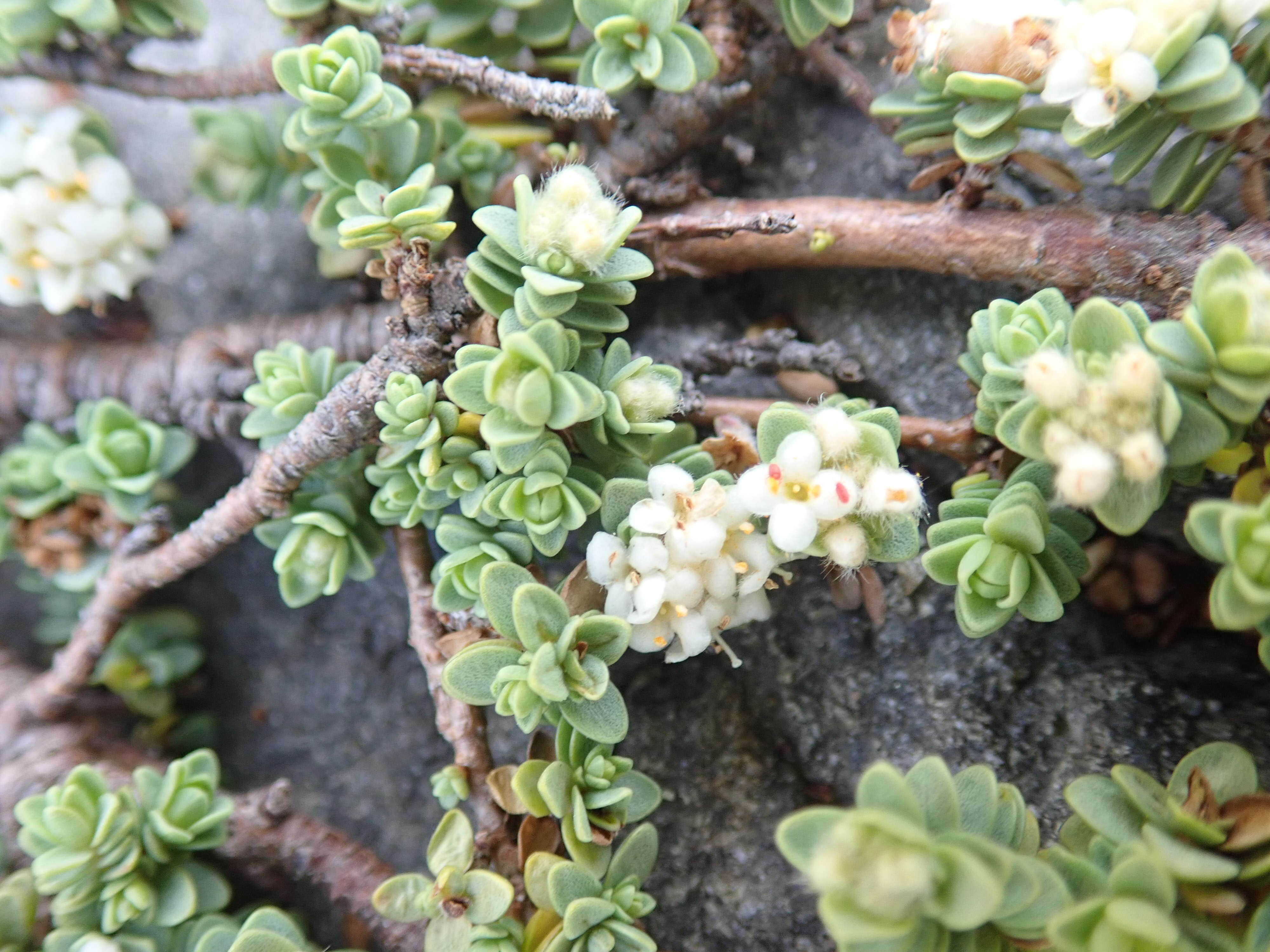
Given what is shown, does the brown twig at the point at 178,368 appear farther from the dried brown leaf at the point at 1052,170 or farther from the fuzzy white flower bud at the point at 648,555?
the dried brown leaf at the point at 1052,170

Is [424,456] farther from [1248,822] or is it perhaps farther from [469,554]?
[1248,822]

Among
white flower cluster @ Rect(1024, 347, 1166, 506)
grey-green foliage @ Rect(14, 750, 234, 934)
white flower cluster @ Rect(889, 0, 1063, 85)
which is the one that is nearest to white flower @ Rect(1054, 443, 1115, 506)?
white flower cluster @ Rect(1024, 347, 1166, 506)

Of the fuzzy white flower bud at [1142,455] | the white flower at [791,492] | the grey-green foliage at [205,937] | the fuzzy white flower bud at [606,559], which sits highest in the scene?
the fuzzy white flower bud at [1142,455]

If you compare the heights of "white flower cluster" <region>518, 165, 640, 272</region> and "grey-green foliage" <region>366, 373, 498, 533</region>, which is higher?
"white flower cluster" <region>518, 165, 640, 272</region>


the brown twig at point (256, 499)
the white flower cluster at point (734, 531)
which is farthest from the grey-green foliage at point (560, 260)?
the white flower cluster at point (734, 531)

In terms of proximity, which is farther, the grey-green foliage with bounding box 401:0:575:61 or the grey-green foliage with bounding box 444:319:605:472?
the grey-green foliage with bounding box 401:0:575:61

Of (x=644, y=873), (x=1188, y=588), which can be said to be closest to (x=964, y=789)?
(x=644, y=873)

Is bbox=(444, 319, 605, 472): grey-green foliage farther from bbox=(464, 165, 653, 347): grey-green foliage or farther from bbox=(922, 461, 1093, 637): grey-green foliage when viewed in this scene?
bbox=(922, 461, 1093, 637): grey-green foliage
